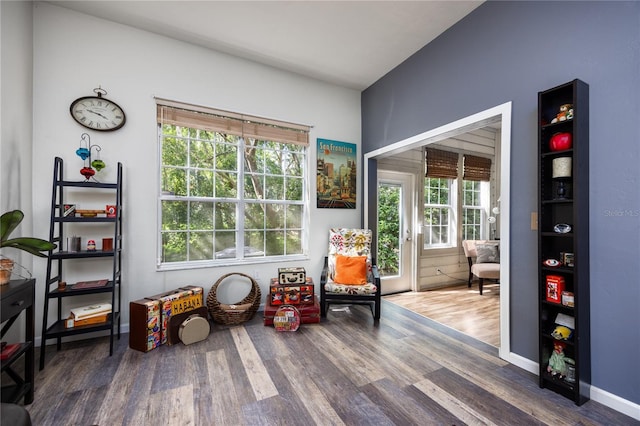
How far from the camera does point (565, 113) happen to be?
176 centimetres

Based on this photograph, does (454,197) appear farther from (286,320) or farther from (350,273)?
(286,320)

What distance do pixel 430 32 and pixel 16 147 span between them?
12.4 ft

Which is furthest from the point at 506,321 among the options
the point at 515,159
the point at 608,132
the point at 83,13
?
the point at 83,13

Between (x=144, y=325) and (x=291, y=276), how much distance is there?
1.42 metres

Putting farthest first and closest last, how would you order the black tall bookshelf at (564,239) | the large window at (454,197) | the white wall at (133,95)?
the large window at (454,197) → the white wall at (133,95) → the black tall bookshelf at (564,239)

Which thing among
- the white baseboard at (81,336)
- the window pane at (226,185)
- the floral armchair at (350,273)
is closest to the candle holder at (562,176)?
the floral armchair at (350,273)

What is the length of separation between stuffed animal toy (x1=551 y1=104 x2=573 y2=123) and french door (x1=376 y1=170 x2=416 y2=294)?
2.45 metres

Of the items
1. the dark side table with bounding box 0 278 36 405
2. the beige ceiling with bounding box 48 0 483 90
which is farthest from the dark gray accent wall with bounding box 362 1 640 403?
the dark side table with bounding box 0 278 36 405

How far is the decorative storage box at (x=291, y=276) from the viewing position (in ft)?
9.93

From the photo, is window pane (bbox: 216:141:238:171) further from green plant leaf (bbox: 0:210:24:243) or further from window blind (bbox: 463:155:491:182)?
window blind (bbox: 463:155:491:182)

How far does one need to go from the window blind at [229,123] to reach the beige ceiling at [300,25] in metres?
0.71

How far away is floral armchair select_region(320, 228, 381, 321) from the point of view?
294 cm

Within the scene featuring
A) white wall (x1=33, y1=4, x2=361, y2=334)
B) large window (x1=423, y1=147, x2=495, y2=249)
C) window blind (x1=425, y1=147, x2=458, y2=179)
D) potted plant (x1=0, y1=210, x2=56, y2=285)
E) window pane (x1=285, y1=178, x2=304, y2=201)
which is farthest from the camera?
large window (x1=423, y1=147, x2=495, y2=249)

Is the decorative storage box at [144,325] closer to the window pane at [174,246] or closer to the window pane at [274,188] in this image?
the window pane at [174,246]
